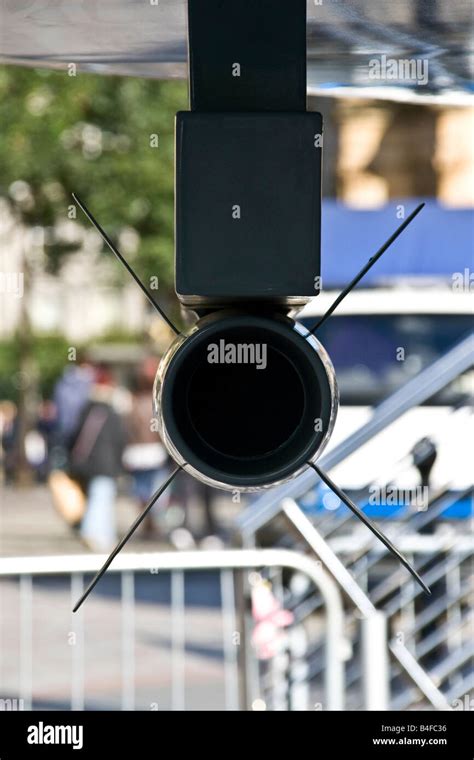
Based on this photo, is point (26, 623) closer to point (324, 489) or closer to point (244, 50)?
point (324, 489)

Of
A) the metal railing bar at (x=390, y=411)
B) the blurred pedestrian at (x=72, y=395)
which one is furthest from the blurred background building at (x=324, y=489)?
the blurred pedestrian at (x=72, y=395)

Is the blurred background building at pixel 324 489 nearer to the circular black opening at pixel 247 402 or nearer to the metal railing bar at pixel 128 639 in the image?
the metal railing bar at pixel 128 639

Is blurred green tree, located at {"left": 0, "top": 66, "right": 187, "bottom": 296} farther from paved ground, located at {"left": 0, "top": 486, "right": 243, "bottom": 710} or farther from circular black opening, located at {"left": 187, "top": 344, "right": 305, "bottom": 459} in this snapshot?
circular black opening, located at {"left": 187, "top": 344, "right": 305, "bottom": 459}

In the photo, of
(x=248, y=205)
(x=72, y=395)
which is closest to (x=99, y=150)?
(x=72, y=395)

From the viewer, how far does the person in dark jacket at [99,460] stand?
36.9 feet

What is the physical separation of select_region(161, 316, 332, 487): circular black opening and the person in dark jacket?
9.45 metres

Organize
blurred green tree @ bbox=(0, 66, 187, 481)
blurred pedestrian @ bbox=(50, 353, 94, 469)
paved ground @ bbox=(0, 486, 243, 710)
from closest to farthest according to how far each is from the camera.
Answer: paved ground @ bbox=(0, 486, 243, 710) < blurred pedestrian @ bbox=(50, 353, 94, 469) < blurred green tree @ bbox=(0, 66, 187, 481)

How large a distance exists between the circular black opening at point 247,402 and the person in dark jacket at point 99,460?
31.0 feet

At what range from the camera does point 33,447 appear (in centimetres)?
2264

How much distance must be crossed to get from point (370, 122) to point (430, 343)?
427cm

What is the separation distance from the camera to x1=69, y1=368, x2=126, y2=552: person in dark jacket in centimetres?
1126

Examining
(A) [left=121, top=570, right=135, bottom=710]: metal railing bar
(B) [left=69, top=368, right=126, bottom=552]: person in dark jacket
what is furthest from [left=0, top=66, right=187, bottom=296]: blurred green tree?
(A) [left=121, top=570, right=135, bottom=710]: metal railing bar
